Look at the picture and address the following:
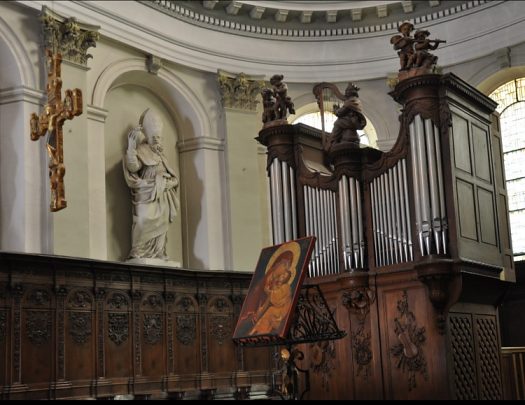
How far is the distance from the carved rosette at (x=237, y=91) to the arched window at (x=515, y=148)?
5028 millimetres

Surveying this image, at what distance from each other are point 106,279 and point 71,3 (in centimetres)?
499

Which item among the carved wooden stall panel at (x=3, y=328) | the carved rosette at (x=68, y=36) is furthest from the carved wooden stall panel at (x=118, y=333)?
the carved rosette at (x=68, y=36)

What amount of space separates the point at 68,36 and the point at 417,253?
25.3ft

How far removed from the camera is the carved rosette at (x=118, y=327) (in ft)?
43.9

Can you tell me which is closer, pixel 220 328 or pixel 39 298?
pixel 39 298

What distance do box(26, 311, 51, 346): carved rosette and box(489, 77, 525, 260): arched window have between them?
358 inches

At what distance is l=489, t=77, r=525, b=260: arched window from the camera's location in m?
16.6

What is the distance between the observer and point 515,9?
16.5 m

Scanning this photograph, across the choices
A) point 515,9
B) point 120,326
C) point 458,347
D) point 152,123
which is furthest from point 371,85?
point 458,347

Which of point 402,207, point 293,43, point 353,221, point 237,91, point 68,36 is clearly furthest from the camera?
point 293,43

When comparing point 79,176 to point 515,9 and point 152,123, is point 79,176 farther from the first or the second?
point 515,9

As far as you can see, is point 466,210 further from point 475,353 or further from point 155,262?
point 155,262

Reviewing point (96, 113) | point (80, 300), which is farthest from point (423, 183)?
point (96, 113)

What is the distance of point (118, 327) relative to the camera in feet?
44.3
